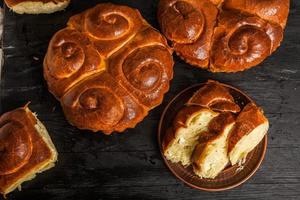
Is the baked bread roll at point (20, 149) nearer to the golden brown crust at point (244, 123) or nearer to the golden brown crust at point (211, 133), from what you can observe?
the golden brown crust at point (211, 133)

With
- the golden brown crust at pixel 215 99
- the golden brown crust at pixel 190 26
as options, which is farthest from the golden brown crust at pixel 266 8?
the golden brown crust at pixel 215 99

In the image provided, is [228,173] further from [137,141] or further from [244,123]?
[137,141]

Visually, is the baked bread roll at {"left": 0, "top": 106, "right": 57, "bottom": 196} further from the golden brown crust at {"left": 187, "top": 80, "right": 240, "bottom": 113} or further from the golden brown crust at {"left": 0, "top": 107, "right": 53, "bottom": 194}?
the golden brown crust at {"left": 187, "top": 80, "right": 240, "bottom": 113}

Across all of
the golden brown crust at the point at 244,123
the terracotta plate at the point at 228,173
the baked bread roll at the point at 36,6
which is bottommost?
the terracotta plate at the point at 228,173

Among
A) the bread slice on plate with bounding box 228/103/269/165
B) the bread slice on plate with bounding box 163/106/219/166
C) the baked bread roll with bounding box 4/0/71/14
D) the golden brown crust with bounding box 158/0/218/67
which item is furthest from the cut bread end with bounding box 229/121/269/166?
the baked bread roll with bounding box 4/0/71/14

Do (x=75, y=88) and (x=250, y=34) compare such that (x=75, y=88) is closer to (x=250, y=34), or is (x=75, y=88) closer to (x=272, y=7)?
(x=250, y=34)

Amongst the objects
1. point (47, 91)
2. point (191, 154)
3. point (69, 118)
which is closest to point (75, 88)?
point (69, 118)
